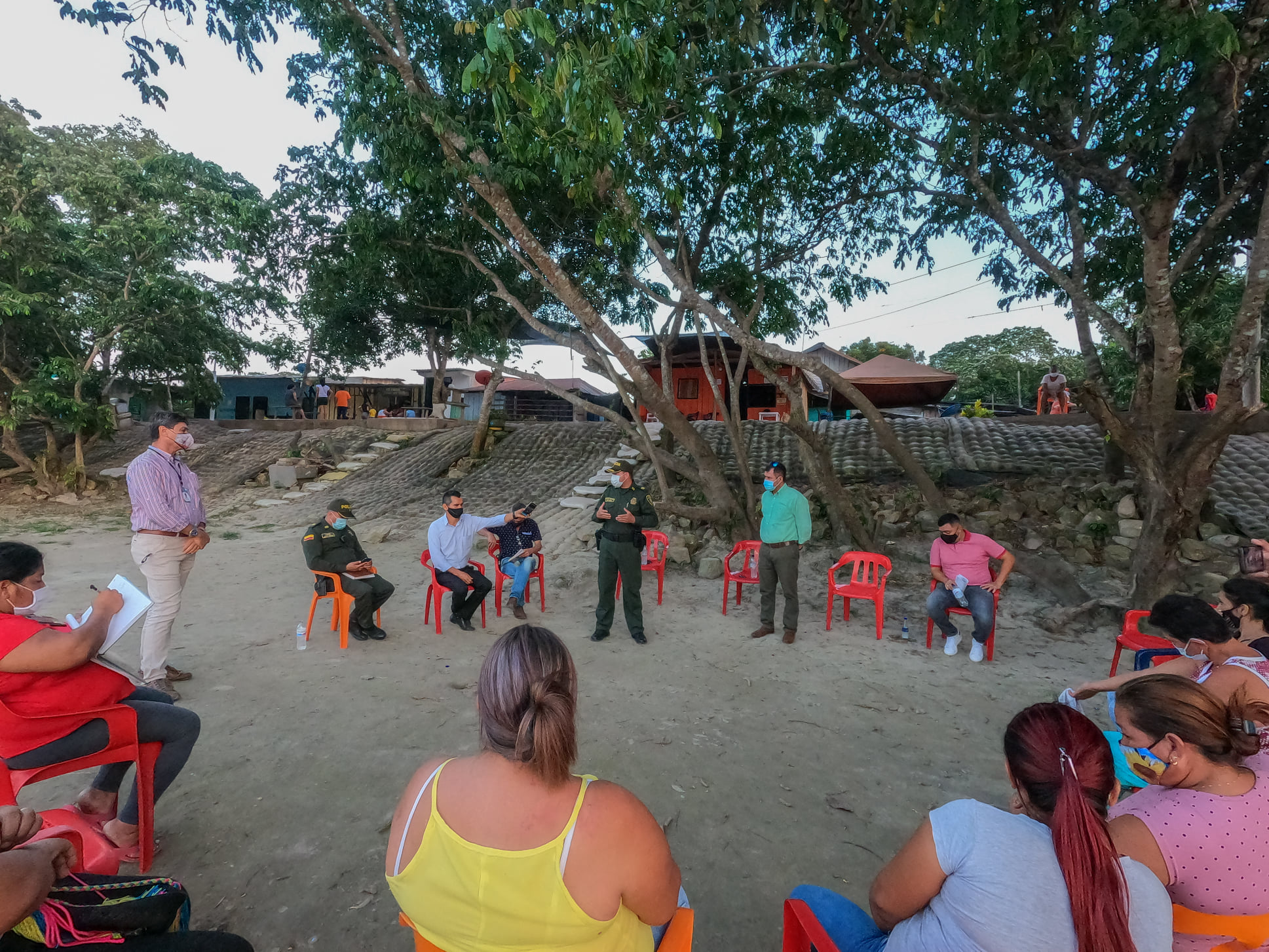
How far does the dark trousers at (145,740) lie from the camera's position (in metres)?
2.44

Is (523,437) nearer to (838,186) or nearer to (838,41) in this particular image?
(838,186)

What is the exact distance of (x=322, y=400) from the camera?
21172 millimetres

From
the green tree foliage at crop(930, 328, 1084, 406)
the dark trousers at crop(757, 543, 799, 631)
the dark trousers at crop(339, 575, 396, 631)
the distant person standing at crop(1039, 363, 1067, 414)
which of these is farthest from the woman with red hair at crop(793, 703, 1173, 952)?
the green tree foliage at crop(930, 328, 1084, 406)

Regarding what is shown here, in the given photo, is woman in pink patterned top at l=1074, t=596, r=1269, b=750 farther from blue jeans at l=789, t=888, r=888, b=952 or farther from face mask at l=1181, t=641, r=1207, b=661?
blue jeans at l=789, t=888, r=888, b=952

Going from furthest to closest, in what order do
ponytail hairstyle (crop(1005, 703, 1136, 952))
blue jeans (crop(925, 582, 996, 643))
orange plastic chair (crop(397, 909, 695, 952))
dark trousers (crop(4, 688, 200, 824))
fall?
1. blue jeans (crop(925, 582, 996, 643))
2. dark trousers (crop(4, 688, 200, 824))
3. orange plastic chair (crop(397, 909, 695, 952))
4. ponytail hairstyle (crop(1005, 703, 1136, 952))

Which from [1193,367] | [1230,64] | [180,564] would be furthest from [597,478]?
[1193,367]

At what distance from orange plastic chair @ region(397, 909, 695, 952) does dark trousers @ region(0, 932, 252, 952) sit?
1.38 ft

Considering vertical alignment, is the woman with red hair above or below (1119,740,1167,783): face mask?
above

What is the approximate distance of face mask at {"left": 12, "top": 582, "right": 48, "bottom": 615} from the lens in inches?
97.0

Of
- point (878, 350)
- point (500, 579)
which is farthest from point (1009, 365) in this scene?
point (500, 579)

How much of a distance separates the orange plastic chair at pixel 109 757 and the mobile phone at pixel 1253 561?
19.7 feet

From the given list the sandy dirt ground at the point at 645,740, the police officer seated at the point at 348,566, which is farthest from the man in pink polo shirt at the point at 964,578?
the police officer seated at the point at 348,566

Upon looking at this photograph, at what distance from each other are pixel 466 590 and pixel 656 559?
2351mm

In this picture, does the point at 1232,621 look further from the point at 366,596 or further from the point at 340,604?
the point at 340,604
